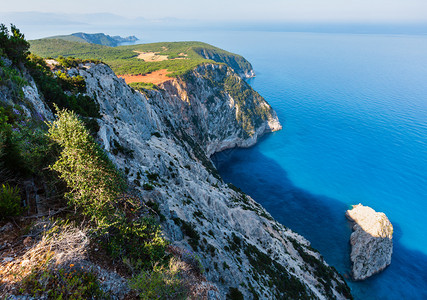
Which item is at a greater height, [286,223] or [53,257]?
[53,257]

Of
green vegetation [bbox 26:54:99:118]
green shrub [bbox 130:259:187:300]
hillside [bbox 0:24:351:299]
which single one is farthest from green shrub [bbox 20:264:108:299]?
green vegetation [bbox 26:54:99:118]

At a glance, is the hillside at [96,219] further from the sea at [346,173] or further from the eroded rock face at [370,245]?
the sea at [346,173]

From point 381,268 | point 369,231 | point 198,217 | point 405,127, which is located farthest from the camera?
point 405,127

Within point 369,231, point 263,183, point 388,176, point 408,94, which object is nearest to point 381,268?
point 369,231

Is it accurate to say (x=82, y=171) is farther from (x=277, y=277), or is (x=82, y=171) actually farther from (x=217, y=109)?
(x=217, y=109)

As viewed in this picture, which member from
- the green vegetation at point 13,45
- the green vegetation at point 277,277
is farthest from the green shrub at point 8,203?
the green vegetation at point 277,277

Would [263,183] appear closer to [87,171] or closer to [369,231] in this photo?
[369,231]

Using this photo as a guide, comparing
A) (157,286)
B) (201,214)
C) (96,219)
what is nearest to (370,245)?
(201,214)
